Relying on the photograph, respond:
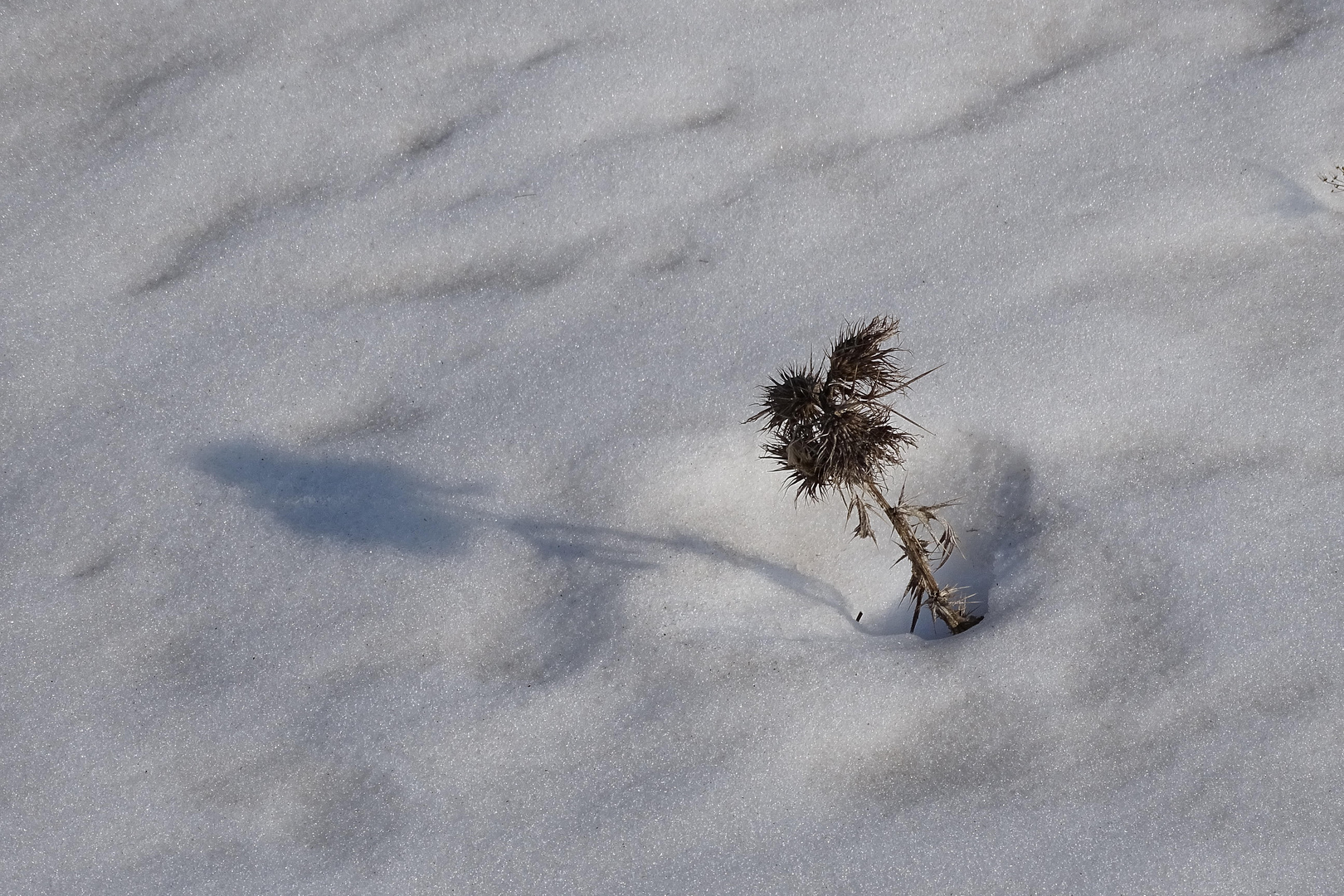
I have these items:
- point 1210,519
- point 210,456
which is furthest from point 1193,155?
point 210,456

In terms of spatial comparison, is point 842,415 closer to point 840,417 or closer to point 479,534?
point 840,417

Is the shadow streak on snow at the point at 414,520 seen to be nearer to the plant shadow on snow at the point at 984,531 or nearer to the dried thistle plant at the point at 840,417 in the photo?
the plant shadow on snow at the point at 984,531

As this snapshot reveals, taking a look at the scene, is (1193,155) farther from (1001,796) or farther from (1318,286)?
(1001,796)

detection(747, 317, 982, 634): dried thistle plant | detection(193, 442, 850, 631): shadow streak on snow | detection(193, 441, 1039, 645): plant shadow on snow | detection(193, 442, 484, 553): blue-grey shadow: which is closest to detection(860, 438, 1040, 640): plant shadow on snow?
detection(193, 441, 1039, 645): plant shadow on snow

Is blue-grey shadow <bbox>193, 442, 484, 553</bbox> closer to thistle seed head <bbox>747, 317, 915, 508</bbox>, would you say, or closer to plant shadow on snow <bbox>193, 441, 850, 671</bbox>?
plant shadow on snow <bbox>193, 441, 850, 671</bbox>

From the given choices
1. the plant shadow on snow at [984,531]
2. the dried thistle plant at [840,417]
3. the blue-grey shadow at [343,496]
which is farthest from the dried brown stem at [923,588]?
the blue-grey shadow at [343,496]

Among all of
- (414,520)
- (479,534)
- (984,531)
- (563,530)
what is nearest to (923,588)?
(984,531)
